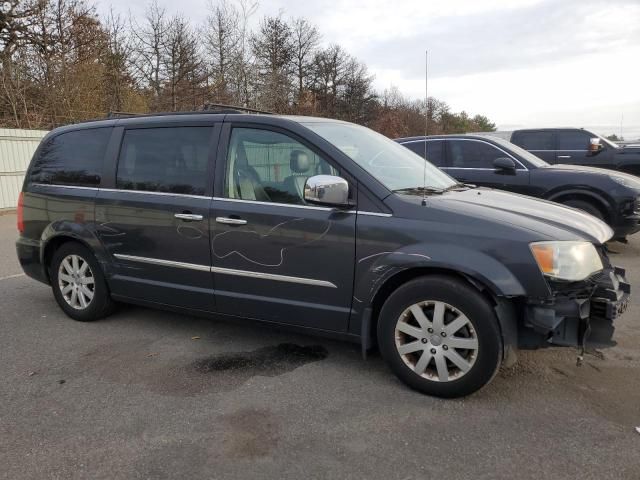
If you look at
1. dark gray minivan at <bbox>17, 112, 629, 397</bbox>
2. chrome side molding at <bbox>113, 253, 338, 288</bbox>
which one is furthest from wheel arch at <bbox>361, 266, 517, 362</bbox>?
chrome side molding at <bbox>113, 253, 338, 288</bbox>

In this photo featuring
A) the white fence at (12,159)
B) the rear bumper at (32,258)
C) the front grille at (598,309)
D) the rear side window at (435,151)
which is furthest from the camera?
the white fence at (12,159)

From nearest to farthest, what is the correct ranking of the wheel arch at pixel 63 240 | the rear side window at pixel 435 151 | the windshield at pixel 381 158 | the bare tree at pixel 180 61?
the windshield at pixel 381 158, the wheel arch at pixel 63 240, the rear side window at pixel 435 151, the bare tree at pixel 180 61

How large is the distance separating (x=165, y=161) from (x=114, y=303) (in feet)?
5.01

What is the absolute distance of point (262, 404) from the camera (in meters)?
3.18

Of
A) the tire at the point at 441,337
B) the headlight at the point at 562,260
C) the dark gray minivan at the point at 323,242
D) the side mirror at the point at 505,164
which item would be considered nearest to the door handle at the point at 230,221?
the dark gray minivan at the point at 323,242

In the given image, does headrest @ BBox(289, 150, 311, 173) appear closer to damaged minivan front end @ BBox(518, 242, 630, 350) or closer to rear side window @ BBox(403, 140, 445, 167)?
damaged minivan front end @ BBox(518, 242, 630, 350)

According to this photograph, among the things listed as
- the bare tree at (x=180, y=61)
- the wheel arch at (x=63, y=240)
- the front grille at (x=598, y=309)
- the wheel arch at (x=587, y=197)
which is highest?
the bare tree at (x=180, y=61)

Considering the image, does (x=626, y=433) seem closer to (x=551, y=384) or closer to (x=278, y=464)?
(x=551, y=384)

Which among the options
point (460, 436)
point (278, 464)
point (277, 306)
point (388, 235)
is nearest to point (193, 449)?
point (278, 464)

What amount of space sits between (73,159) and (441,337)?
12.0 ft

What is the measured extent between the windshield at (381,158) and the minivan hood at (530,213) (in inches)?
11.8

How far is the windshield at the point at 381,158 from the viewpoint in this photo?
361 cm

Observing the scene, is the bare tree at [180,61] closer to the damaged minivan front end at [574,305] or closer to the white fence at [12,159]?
the white fence at [12,159]

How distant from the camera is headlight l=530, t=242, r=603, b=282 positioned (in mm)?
2936
